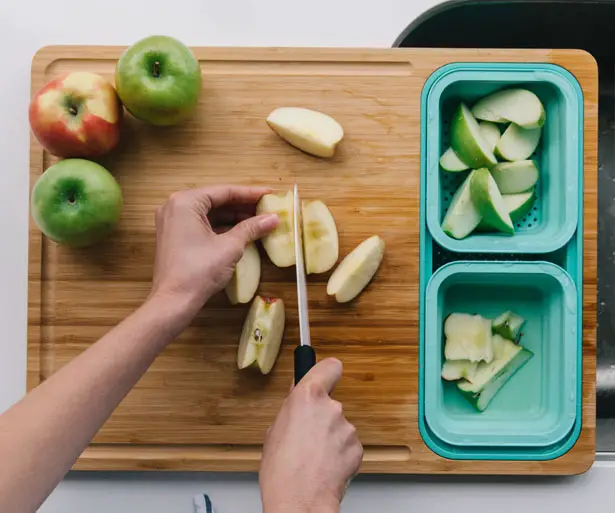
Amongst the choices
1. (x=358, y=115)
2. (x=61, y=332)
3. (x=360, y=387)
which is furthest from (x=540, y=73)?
(x=61, y=332)

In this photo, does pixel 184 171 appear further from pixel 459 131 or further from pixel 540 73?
pixel 540 73

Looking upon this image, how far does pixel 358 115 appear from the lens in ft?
3.50

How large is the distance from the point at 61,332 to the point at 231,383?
297 millimetres

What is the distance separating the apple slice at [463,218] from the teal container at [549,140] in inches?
0.6

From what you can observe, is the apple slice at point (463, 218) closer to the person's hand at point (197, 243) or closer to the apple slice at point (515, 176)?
the apple slice at point (515, 176)

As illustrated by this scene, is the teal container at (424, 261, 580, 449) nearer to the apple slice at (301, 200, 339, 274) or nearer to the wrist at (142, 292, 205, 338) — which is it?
the apple slice at (301, 200, 339, 274)

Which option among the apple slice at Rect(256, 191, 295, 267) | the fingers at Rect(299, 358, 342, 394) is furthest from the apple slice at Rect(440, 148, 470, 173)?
the fingers at Rect(299, 358, 342, 394)

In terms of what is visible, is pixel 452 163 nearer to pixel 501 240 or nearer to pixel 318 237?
pixel 501 240

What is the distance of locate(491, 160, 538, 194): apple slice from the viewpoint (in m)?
1.08

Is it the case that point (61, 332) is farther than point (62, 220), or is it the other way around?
point (61, 332)

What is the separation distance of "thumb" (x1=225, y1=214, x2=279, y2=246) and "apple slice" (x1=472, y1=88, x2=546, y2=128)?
41 centimetres

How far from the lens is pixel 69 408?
0.80 m

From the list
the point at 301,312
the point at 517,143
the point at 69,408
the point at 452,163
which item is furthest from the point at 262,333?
the point at 517,143

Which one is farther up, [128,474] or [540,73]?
[540,73]
